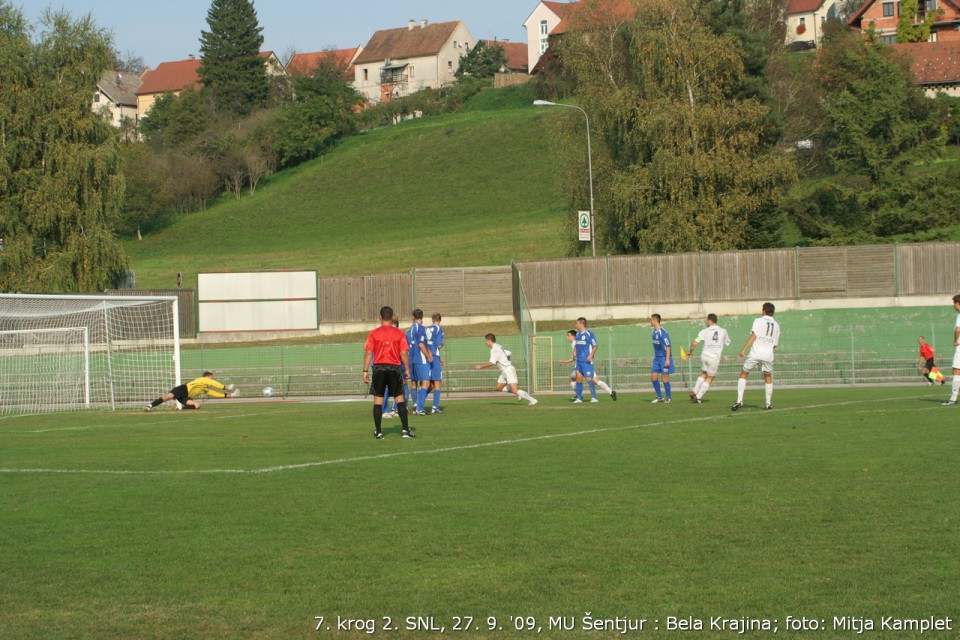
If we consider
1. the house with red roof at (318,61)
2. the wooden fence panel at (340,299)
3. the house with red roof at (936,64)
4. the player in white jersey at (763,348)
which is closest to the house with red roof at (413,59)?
the house with red roof at (318,61)

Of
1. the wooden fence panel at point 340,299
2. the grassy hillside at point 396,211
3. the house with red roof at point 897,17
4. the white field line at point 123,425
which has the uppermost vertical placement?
the house with red roof at point 897,17

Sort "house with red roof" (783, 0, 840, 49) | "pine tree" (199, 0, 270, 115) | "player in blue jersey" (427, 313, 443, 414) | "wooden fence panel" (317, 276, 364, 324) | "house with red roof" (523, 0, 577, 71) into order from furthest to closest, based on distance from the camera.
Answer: "house with red roof" (523, 0, 577, 71) < "pine tree" (199, 0, 270, 115) < "house with red roof" (783, 0, 840, 49) < "wooden fence panel" (317, 276, 364, 324) < "player in blue jersey" (427, 313, 443, 414)

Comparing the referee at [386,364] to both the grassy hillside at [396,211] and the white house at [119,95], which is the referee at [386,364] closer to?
the grassy hillside at [396,211]

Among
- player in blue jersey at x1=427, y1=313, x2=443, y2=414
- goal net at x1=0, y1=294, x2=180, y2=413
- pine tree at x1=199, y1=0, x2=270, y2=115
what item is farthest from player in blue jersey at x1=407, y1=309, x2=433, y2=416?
pine tree at x1=199, y1=0, x2=270, y2=115

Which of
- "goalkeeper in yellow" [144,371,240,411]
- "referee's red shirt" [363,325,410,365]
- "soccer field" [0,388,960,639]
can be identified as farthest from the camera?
"goalkeeper in yellow" [144,371,240,411]

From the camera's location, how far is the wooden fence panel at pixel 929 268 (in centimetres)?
4347

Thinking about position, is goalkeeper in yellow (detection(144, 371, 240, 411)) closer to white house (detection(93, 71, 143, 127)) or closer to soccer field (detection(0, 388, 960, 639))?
soccer field (detection(0, 388, 960, 639))

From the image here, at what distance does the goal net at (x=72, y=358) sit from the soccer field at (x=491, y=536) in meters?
12.3

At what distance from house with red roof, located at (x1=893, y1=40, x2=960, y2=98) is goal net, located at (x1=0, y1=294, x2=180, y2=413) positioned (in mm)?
69251

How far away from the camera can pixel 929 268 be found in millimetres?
43719

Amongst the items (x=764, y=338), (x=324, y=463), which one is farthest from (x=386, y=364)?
(x=764, y=338)

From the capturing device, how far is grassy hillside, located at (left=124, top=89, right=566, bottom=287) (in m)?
67.2

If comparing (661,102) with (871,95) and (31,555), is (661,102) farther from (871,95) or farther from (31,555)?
(31,555)

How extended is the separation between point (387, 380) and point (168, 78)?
13247 cm
